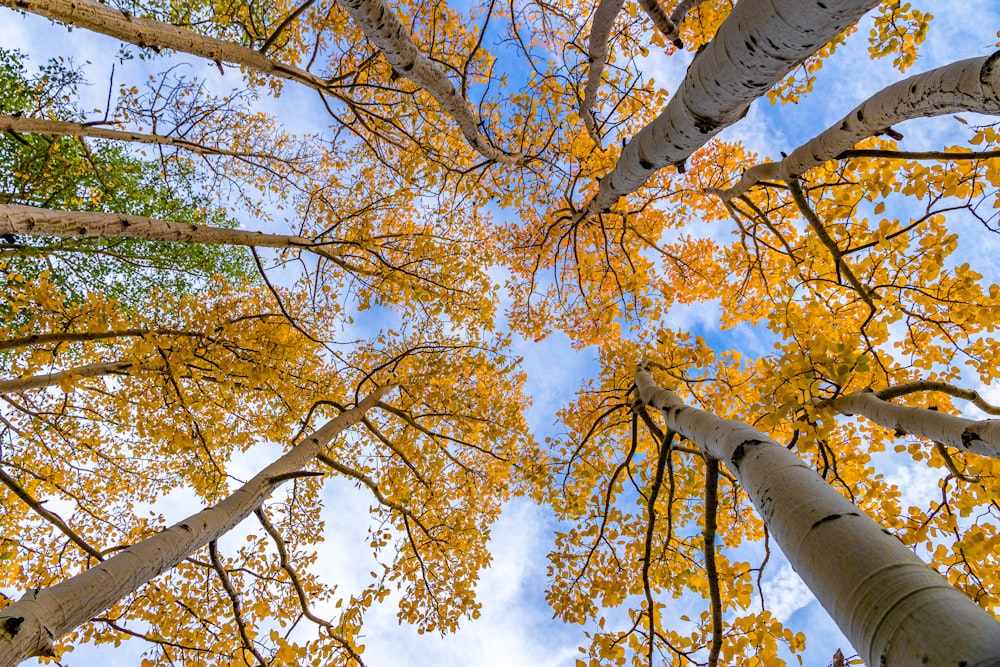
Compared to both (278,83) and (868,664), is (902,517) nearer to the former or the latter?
(868,664)

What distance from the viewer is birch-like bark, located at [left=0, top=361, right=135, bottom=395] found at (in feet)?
16.8

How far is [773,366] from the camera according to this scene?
117 inches

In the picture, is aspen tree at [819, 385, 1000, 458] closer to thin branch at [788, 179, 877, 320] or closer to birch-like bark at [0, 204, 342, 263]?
thin branch at [788, 179, 877, 320]

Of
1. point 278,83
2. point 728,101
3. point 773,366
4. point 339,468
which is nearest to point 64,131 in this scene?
point 278,83

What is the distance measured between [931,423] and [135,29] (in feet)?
24.2

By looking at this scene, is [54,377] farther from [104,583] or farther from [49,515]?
[104,583]

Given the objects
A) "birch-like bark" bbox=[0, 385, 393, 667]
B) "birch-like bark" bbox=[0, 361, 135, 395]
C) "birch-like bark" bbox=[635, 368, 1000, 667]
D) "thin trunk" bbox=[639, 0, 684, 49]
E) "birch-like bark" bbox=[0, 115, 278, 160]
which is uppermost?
"birch-like bark" bbox=[0, 115, 278, 160]

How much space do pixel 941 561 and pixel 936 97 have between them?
11.8ft

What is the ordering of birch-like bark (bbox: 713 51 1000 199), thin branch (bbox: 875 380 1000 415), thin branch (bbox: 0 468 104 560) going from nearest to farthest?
birch-like bark (bbox: 713 51 1000 199)
thin branch (bbox: 875 380 1000 415)
thin branch (bbox: 0 468 104 560)

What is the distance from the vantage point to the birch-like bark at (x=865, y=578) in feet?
2.90

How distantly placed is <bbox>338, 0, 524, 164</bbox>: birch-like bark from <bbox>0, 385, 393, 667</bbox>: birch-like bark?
3.64 metres

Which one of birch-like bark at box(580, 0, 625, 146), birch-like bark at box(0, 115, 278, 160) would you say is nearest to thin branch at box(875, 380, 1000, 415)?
birch-like bark at box(580, 0, 625, 146)

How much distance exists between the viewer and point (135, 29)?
12.5 ft

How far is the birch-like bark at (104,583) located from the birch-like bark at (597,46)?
→ 5.00 metres
